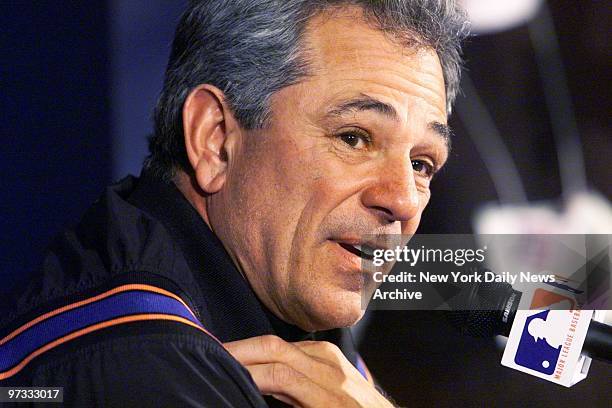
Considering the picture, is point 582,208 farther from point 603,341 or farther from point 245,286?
point 245,286

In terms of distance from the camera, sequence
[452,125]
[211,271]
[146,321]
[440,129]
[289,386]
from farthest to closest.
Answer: [452,125] < [440,129] < [211,271] < [289,386] < [146,321]

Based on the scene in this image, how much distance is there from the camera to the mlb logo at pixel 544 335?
4.54ft

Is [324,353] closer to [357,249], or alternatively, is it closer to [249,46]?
[357,249]

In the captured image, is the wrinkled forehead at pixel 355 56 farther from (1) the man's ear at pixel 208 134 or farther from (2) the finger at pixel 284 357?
(2) the finger at pixel 284 357

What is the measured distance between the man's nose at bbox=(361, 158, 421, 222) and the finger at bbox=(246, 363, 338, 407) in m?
0.31

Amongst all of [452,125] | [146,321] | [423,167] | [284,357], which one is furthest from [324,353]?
[452,125]

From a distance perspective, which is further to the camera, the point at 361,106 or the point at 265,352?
the point at 361,106

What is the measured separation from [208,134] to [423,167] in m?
0.39

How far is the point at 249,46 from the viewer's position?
51.4 inches

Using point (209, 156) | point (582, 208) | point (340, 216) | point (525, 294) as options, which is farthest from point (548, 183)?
point (209, 156)

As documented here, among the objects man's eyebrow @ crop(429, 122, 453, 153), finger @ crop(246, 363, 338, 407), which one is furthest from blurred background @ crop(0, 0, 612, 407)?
finger @ crop(246, 363, 338, 407)

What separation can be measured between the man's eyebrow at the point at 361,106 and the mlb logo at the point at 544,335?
46 centimetres

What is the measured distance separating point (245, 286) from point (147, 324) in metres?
0.29

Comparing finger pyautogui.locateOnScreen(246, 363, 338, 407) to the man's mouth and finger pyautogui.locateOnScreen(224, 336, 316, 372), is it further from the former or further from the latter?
the man's mouth
